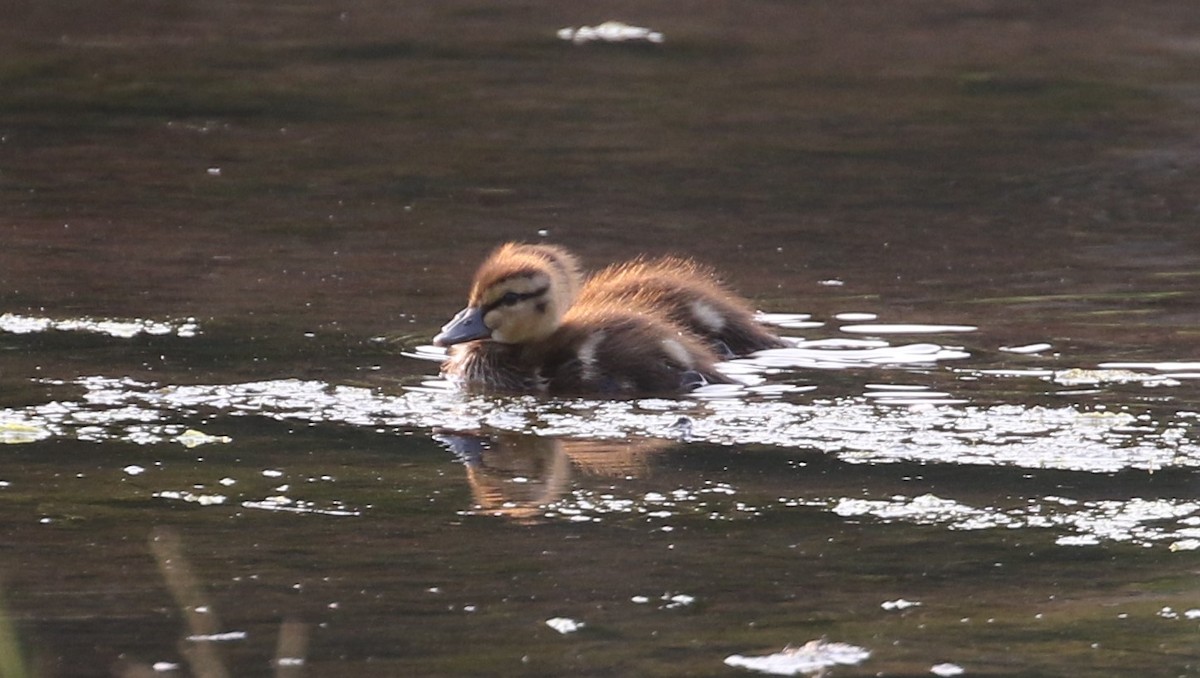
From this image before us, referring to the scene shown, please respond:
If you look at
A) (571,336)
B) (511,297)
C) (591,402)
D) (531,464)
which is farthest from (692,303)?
(531,464)

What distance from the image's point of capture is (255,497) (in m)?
5.00

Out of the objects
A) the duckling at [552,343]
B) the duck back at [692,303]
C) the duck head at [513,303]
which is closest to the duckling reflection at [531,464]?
the duckling at [552,343]

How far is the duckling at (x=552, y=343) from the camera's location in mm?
6285

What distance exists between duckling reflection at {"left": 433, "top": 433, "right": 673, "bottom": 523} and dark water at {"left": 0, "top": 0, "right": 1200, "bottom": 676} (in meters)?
0.02

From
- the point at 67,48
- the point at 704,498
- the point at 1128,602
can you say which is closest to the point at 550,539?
the point at 704,498

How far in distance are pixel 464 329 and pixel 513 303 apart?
0.56 ft

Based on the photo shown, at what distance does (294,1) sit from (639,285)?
7.63 metres

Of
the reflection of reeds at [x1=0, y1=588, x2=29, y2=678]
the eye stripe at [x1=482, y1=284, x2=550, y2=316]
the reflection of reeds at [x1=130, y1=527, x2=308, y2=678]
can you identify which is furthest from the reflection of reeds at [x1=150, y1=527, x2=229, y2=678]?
the eye stripe at [x1=482, y1=284, x2=550, y2=316]

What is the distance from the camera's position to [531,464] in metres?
5.38

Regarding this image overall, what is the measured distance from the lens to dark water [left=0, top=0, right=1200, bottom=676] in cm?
415

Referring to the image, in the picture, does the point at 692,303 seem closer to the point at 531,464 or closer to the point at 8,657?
the point at 531,464

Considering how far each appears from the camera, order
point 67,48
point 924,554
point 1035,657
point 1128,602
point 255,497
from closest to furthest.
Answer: point 1035,657
point 1128,602
point 924,554
point 255,497
point 67,48

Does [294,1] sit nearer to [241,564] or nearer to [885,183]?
[885,183]

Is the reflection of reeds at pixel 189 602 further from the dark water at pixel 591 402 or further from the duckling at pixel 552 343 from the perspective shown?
the duckling at pixel 552 343
